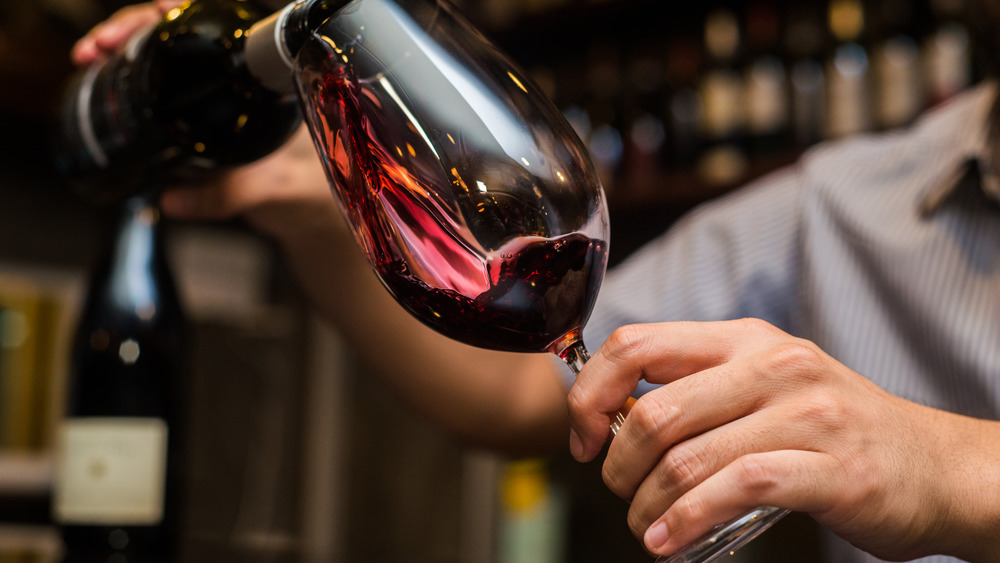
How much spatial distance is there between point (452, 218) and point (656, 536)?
10 cm

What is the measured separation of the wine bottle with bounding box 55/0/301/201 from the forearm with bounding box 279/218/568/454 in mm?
191

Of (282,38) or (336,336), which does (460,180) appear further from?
(336,336)

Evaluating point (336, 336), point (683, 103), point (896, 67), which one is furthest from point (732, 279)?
point (336, 336)

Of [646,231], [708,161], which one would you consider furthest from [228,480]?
[708,161]

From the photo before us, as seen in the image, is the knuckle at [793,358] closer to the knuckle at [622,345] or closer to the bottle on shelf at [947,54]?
the knuckle at [622,345]

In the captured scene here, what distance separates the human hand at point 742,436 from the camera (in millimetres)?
224

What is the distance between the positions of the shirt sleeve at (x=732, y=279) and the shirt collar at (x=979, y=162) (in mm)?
128

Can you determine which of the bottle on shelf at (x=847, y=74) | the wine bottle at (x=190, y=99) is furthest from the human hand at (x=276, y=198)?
the bottle on shelf at (x=847, y=74)

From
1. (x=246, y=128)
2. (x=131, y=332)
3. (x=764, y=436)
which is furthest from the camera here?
(x=131, y=332)

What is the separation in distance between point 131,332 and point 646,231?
0.99 meters

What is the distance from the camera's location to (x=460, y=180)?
24 cm

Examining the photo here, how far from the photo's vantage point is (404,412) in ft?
4.91

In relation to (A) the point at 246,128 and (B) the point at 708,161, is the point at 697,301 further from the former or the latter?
(B) the point at 708,161

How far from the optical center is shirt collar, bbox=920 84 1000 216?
0.67m
